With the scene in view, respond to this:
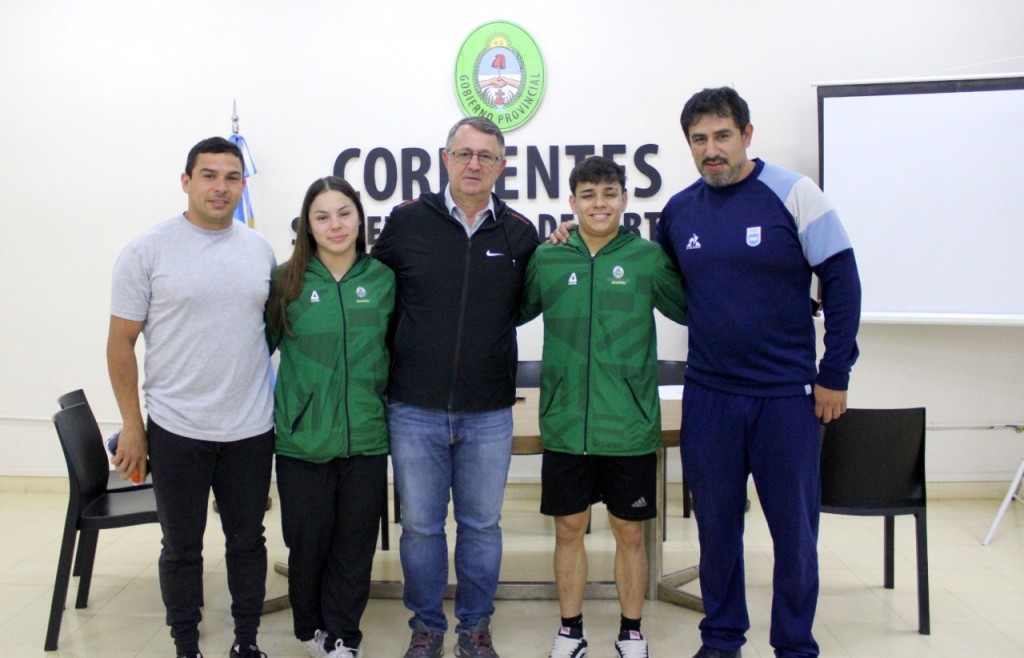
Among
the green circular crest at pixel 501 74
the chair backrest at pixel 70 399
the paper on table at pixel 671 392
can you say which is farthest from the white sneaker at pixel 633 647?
the green circular crest at pixel 501 74

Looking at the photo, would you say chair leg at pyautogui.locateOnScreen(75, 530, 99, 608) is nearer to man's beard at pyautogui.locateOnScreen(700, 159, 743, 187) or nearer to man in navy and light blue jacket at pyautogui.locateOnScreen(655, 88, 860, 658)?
man in navy and light blue jacket at pyautogui.locateOnScreen(655, 88, 860, 658)

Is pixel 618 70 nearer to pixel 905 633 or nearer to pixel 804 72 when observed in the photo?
pixel 804 72

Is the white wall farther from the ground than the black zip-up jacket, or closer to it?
farther from the ground

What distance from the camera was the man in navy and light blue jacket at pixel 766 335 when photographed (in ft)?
7.45

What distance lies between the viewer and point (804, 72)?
418 cm

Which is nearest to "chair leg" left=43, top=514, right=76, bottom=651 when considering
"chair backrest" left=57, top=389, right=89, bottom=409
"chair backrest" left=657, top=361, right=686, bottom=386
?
"chair backrest" left=57, top=389, right=89, bottom=409

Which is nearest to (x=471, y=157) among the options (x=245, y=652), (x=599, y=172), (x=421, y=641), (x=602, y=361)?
(x=599, y=172)

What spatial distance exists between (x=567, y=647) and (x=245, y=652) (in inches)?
38.7

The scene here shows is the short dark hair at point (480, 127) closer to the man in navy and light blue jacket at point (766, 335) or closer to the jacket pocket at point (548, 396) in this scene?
the man in navy and light blue jacket at point (766, 335)

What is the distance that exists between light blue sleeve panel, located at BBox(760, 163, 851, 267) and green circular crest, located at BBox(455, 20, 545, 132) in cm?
218

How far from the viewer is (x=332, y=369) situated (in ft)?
7.71

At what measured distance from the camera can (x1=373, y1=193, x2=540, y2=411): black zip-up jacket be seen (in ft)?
7.81

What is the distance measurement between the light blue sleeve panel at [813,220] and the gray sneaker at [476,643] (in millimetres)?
1501

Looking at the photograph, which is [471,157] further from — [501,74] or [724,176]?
[501,74]
